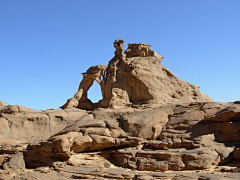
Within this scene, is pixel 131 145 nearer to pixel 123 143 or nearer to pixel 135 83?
pixel 123 143

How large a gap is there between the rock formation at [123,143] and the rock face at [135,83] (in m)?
2.84

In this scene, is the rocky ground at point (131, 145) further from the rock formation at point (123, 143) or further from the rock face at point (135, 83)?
the rock face at point (135, 83)

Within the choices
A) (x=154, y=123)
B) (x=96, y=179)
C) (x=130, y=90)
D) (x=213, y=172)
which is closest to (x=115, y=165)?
(x=96, y=179)

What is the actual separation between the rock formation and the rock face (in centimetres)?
284

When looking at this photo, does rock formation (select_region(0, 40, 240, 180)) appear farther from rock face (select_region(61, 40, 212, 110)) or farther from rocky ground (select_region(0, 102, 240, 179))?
rock face (select_region(61, 40, 212, 110))

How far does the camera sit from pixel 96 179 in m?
11.0

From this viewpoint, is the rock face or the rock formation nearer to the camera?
the rock formation

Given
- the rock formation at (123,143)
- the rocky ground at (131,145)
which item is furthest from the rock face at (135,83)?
the rocky ground at (131,145)

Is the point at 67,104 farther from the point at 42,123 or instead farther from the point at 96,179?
the point at 96,179

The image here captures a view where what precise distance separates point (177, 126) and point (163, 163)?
2111 millimetres

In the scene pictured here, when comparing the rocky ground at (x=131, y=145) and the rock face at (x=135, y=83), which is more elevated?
the rock face at (x=135, y=83)

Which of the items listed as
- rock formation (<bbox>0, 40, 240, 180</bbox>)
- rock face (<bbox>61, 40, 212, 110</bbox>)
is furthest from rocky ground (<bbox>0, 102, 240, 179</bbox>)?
rock face (<bbox>61, 40, 212, 110</bbox>)

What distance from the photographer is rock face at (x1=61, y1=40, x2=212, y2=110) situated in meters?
17.4

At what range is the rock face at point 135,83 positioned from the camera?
17422 millimetres
